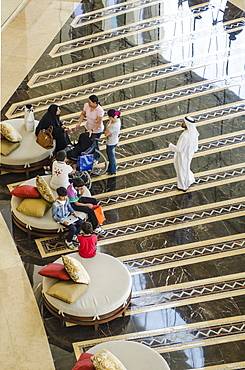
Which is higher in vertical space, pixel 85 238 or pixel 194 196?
pixel 85 238

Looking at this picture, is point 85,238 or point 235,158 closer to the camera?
point 85,238

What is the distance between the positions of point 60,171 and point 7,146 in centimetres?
148

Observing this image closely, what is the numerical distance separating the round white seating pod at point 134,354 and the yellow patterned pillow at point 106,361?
0.29 m

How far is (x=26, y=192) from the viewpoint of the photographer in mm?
8914

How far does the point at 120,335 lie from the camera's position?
25.0ft

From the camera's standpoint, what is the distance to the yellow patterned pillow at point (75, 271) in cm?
750

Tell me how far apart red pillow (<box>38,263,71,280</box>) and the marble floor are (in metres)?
0.55

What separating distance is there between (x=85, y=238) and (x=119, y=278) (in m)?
0.67

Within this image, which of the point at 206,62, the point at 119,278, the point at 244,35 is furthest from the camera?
the point at 244,35

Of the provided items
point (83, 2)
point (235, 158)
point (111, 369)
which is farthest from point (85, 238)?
point (83, 2)

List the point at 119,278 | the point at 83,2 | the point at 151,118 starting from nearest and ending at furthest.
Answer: the point at 119,278 → the point at 151,118 → the point at 83,2

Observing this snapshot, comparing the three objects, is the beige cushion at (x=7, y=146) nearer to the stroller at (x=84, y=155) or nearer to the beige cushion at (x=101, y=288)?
the stroller at (x=84, y=155)

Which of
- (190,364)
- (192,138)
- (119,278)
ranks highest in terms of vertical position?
(192,138)

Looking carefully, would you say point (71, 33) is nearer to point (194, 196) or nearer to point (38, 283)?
point (194, 196)
